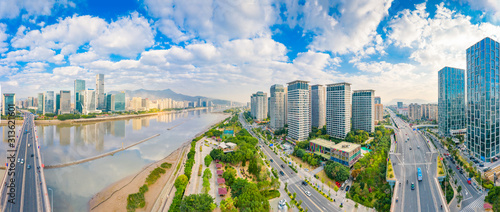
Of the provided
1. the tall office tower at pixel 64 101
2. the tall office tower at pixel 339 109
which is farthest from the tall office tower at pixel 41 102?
the tall office tower at pixel 339 109

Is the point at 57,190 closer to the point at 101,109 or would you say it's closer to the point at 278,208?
the point at 278,208

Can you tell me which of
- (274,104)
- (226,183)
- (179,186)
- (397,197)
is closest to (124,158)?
(179,186)

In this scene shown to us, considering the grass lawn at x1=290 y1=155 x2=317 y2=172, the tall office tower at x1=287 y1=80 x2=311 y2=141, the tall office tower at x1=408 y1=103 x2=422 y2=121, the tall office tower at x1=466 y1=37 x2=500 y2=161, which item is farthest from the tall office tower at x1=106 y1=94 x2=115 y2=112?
the tall office tower at x1=408 y1=103 x2=422 y2=121

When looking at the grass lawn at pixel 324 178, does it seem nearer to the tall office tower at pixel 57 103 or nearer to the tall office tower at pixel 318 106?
the tall office tower at pixel 318 106

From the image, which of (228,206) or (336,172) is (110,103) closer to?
(228,206)

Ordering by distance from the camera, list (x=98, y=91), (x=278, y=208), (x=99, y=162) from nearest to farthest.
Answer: (x=278, y=208) < (x=99, y=162) < (x=98, y=91)
